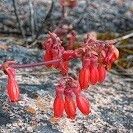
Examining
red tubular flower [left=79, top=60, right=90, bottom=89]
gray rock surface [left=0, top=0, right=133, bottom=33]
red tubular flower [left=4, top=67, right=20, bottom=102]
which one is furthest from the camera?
gray rock surface [left=0, top=0, right=133, bottom=33]

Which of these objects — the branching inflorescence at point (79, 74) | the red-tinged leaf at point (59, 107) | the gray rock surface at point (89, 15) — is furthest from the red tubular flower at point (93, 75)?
the gray rock surface at point (89, 15)

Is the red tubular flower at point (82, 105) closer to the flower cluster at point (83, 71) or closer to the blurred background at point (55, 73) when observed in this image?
the flower cluster at point (83, 71)

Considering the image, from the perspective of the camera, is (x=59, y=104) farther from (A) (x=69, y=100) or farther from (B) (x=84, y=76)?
(B) (x=84, y=76)

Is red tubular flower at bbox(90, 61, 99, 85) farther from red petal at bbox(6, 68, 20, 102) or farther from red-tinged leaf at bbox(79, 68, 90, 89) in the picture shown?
red petal at bbox(6, 68, 20, 102)

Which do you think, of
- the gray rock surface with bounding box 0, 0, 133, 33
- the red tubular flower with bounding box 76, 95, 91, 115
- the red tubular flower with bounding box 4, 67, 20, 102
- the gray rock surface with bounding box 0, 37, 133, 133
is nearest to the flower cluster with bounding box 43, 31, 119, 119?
the red tubular flower with bounding box 76, 95, 91, 115

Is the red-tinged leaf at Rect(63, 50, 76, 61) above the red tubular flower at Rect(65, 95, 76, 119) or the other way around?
above

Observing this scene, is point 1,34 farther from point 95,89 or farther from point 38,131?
point 38,131

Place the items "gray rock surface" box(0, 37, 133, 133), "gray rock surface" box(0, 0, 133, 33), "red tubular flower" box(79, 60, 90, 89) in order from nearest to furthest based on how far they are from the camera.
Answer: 1. "red tubular flower" box(79, 60, 90, 89)
2. "gray rock surface" box(0, 37, 133, 133)
3. "gray rock surface" box(0, 0, 133, 33)

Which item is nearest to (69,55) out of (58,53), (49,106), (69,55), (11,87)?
(69,55)
